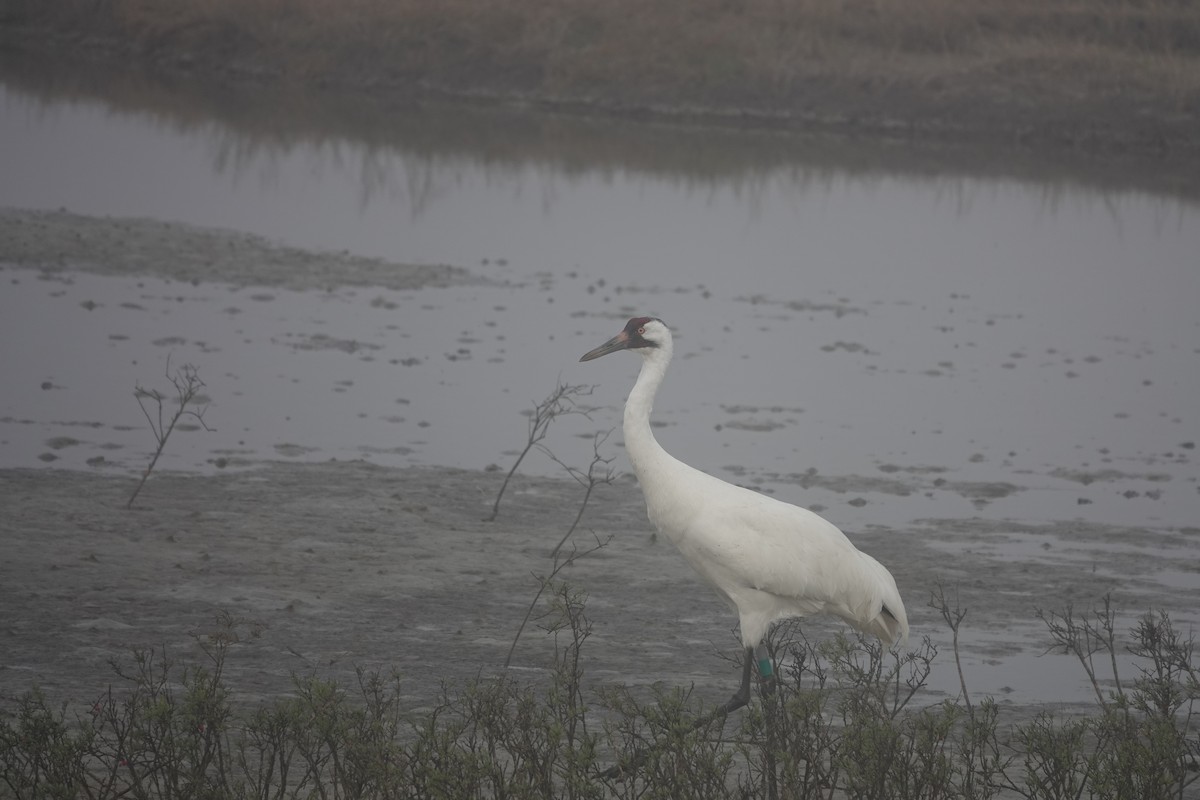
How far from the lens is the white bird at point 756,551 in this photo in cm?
639

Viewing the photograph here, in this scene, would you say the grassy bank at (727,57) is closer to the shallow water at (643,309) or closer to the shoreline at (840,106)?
the shoreline at (840,106)

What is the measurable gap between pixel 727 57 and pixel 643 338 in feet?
89.0

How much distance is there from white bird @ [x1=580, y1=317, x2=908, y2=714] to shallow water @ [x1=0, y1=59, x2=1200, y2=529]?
2790mm

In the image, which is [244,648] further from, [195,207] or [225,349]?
[195,207]

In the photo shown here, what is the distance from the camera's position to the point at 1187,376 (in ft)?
48.2

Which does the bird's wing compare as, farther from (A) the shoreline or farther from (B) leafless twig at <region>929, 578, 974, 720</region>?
(A) the shoreline

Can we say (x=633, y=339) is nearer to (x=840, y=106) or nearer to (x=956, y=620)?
(x=956, y=620)

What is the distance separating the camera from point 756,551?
6.36 meters

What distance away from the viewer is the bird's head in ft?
22.4

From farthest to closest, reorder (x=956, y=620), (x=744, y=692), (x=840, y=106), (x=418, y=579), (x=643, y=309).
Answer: (x=840, y=106) < (x=643, y=309) < (x=418, y=579) < (x=956, y=620) < (x=744, y=692)

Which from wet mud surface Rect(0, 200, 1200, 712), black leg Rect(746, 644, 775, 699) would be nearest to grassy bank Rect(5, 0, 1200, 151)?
wet mud surface Rect(0, 200, 1200, 712)

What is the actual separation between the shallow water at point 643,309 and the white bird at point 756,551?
2.79 metres

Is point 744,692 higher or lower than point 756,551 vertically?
lower

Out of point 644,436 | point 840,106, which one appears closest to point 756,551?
point 644,436
